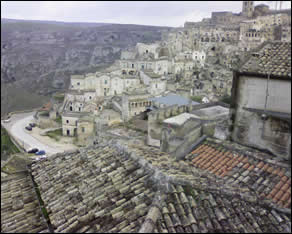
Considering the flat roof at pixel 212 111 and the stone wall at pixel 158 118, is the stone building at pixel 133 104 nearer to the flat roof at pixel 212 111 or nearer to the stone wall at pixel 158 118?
the stone wall at pixel 158 118

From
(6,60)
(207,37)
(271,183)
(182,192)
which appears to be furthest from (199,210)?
(6,60)

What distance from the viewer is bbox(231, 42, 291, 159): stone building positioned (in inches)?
249

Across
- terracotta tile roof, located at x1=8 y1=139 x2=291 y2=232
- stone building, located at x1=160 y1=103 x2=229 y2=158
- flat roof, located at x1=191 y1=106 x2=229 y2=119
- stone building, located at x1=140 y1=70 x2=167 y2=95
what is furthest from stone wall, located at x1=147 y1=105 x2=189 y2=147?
stone building, located at x1=140 y1=70 x2=167 y2=95

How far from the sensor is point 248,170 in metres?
6.07

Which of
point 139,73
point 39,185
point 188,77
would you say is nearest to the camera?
point 39,185

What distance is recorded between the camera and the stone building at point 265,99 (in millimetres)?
6336

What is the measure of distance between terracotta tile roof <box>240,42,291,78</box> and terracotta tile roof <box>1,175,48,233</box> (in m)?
5.61

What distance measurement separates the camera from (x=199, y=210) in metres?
4.44

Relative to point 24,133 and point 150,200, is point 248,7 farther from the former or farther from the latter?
point 150,200

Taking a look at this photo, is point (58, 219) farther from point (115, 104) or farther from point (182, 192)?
point (115, 104)

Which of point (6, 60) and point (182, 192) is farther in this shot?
point (6, 60)

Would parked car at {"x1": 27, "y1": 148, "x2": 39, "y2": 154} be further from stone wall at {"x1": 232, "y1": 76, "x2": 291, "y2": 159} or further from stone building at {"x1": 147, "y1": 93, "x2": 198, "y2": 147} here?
stone wall at {"x1": 232, "y1": 76, "x2": 291, "y2": 159}

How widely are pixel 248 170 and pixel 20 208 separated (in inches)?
190

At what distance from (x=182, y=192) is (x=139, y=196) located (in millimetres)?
737
